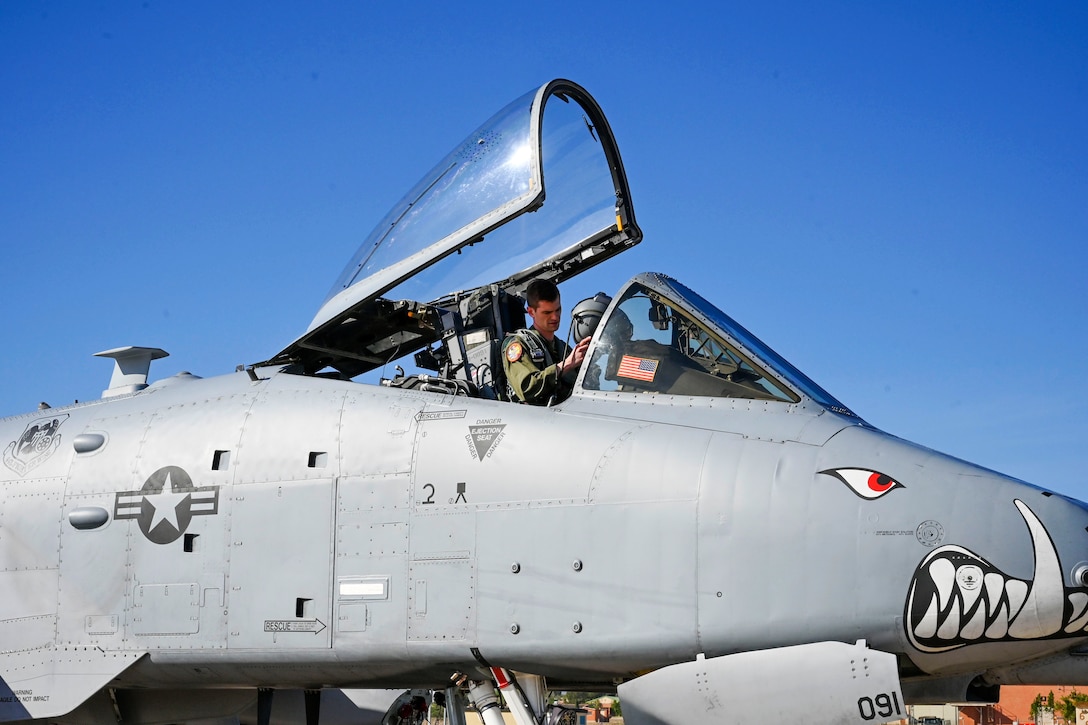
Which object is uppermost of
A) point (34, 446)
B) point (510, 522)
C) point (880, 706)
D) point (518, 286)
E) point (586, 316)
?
point (518, 286)

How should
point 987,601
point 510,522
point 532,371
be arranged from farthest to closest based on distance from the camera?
point 532,371 < point 510,522 < point 987,601

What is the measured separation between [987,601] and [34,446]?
24.5 feet

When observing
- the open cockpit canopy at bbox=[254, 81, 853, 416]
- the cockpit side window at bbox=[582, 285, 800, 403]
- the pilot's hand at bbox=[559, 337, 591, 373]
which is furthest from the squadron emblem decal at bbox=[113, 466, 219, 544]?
the cockpit side window at bbox=[582, 285, 800, 403]

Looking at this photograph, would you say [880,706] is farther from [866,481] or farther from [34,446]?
[34,446]

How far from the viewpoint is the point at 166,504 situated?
26.8ft

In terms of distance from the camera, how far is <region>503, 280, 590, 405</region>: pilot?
7535 mm

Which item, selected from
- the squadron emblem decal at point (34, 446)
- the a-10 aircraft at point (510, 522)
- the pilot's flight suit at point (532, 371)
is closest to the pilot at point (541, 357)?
the pilot's flight suit at point (532, 371)

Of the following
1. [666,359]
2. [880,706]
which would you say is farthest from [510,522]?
[880,706]

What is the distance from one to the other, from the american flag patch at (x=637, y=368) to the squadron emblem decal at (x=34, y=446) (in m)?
4.90

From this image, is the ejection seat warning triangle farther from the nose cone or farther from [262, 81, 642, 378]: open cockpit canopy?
the nose cone

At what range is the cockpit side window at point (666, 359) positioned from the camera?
23.1 ft

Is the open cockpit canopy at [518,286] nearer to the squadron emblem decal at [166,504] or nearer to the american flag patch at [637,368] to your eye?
the american flag patch at [637,368]

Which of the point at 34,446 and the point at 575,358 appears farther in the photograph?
the point at 34,446

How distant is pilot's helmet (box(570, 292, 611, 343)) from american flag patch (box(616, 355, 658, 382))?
0.75 metres
